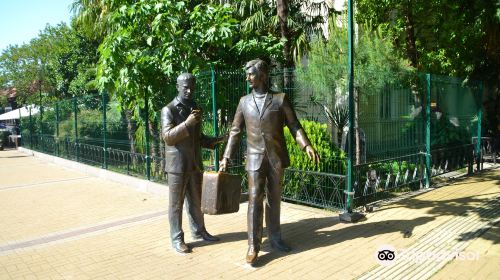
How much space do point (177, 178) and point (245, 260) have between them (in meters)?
1.28

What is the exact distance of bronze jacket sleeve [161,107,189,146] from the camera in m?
4.80

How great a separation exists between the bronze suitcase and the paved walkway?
584mm

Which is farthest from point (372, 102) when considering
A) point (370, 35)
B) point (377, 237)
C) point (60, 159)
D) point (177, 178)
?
point (60, 159)

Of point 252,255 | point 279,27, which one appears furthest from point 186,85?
point 279,27

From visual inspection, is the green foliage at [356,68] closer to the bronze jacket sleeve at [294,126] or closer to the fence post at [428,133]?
the fence post at [428,133]

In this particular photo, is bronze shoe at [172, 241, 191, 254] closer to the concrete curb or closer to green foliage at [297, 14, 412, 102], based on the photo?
the concrete curb

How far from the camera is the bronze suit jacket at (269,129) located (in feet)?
15.5

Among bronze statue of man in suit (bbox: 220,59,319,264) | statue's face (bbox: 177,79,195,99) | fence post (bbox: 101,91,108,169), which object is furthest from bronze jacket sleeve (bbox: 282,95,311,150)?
fence post (bbox: 101,91,108,169)

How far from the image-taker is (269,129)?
4727mm

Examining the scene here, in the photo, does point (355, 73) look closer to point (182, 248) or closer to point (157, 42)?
point (157, 42)

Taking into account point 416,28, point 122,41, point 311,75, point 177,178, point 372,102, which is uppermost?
point 416,28

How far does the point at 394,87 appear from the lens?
8125mm

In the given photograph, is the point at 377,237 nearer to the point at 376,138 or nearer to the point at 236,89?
the point at 376,138

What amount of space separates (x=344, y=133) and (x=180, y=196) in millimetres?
4476
